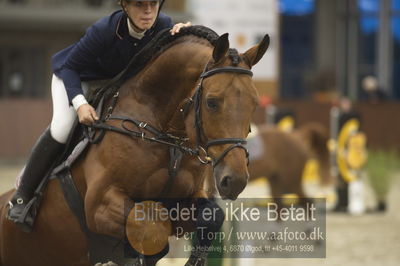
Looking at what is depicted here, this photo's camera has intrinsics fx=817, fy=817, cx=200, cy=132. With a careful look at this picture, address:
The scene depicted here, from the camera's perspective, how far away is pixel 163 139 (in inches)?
187

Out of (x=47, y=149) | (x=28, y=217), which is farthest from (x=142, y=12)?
(x=28, y=217)

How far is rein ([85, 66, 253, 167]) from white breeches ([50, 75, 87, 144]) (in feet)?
0.47

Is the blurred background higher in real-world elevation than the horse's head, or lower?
higher

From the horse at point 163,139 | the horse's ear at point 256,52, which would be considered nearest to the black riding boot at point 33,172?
the horse at point 163,139

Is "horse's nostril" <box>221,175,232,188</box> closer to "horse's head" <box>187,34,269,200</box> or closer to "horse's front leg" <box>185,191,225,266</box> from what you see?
"horse's head" <box>187,34,269,200</box>

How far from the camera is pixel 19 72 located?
24.2 metres

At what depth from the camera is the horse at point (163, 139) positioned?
166 inches

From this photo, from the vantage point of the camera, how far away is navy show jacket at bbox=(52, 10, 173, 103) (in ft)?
15.9

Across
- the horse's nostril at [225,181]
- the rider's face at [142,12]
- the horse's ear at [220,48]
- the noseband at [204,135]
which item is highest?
the rider's face at [142,12]

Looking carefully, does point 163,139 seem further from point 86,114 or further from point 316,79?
point 316,79

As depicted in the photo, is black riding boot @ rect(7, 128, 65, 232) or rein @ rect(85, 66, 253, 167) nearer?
rein @ rect(85, 66, 253, 167)

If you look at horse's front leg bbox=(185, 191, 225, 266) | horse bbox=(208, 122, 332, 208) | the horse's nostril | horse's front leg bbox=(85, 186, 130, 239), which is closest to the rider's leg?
horse's front leg bbox=(85, 186, 130, 239)

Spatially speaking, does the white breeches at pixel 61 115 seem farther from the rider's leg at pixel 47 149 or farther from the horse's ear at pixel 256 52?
the horse's ear at pixel 256 52

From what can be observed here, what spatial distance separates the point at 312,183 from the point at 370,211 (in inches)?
195
